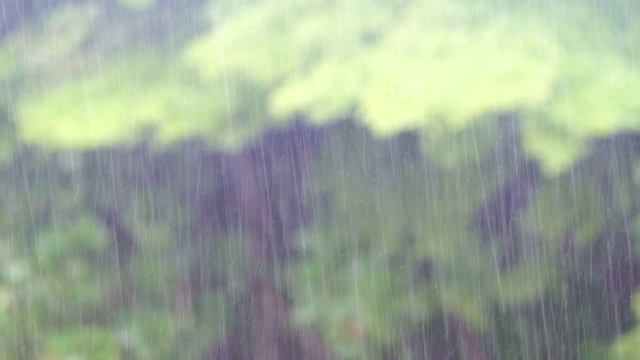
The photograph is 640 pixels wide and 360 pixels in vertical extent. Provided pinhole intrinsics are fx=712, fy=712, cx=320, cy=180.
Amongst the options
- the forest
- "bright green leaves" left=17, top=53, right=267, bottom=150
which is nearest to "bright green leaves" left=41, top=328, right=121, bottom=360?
the forest

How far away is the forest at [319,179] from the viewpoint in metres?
2.53

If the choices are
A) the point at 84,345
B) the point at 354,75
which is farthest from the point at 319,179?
the point at 84,345

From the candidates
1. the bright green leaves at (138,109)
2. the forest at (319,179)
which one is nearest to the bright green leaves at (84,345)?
the forest at (319,179)

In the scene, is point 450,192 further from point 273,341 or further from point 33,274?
point 33,274

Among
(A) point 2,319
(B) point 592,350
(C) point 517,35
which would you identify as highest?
(C) point 517,35

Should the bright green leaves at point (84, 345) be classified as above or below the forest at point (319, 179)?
below

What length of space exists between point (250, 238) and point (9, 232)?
88 cm

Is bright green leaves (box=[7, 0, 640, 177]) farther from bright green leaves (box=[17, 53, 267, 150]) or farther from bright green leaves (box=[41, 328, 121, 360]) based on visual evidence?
bright green leaves (box=[41, 328, 121, 360])

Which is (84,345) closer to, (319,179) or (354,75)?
(319,179)

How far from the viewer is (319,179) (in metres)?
2.57

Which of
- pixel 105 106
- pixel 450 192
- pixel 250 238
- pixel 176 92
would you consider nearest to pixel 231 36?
pixel 176 92

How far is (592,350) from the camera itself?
2529mm

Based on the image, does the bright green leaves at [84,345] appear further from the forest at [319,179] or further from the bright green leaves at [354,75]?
the bright green leaves at [354,75]

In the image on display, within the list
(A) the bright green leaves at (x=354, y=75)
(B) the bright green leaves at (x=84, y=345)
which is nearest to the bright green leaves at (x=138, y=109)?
(A) the bright green leaves at (x=354, y=75)
